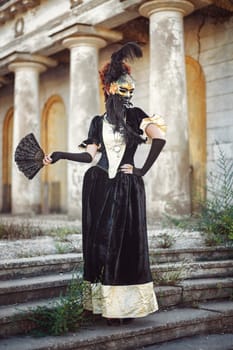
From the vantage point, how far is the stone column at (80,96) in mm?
14094

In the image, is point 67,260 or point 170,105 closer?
point 67,260

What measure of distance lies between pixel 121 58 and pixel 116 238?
1.58 m

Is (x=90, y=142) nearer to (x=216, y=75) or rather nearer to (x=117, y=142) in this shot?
(x=117, y=142)

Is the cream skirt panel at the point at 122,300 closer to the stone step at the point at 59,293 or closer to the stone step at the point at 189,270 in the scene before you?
the stone step at the point at 59,293

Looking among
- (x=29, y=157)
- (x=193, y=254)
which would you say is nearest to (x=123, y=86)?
(x=29, y=157)

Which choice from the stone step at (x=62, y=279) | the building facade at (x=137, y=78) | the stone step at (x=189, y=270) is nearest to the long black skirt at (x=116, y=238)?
the stone step at (x=62, y=279)

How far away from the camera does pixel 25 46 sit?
16.8 m

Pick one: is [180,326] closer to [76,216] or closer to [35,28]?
[76,216]

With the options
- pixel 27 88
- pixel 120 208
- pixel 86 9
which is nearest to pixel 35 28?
pixel 27 88

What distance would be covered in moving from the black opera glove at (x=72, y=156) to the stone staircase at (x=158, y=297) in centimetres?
120

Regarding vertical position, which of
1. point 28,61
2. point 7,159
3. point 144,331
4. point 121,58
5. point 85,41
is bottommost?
point 144,331

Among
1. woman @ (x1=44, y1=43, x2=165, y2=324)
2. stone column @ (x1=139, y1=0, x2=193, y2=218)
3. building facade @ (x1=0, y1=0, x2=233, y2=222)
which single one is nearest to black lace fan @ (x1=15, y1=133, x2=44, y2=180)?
woman @ (x1=44, y1=43, x2=165, y2=324)

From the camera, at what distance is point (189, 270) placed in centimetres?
657

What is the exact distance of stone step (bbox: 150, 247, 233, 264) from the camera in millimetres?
6824
